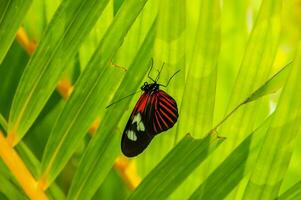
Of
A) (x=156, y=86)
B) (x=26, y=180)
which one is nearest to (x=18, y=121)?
(x=26, y=180)

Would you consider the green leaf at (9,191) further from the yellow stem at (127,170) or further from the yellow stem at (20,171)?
the yellow stem at (127,170)

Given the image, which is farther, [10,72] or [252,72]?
[10,72]

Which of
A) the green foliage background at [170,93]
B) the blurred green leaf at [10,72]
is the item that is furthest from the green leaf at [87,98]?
the blurred green leaf at [10,72]

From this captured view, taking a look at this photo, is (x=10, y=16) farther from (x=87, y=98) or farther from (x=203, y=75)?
(x=203, y=75)

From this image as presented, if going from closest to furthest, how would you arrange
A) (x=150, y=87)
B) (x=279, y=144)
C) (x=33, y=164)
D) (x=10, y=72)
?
1. (x=279, y=144)
2. (x=150, y=87)
3. (x=33, y=164)
4. (x=10, y=72)

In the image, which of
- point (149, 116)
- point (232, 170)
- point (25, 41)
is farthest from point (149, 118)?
point (25, 41)

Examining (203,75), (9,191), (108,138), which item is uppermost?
(203,75)

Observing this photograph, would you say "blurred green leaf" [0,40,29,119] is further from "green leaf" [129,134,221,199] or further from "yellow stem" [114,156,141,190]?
"green leaf" [129,134,221,199]

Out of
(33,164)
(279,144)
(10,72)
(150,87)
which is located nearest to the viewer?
(279,144)
